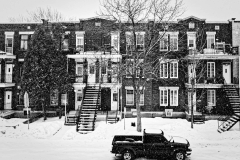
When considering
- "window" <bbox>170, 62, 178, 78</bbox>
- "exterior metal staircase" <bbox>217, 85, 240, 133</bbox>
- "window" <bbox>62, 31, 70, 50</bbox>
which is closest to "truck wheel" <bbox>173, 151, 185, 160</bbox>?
"exterior metal staircase" <bbox>217, 85, 240, 133</bbox>

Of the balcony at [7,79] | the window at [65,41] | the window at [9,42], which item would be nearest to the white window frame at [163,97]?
the window at [65,41]

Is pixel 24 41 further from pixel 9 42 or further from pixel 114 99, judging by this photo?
pixel 114 99

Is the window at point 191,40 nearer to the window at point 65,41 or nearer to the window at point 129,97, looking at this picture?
the window at point 129,97

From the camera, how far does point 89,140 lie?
17.5 metres

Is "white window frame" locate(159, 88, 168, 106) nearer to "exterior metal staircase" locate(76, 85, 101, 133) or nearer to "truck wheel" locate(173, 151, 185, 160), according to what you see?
"exterior metal staircase" locate(76, 85, 101, 133)

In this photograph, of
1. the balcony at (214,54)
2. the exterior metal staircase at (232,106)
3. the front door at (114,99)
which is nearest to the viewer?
the exterior metal staircase at (232,106)

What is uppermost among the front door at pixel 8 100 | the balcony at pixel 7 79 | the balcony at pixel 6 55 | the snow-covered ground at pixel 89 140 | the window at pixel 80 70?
the balcony at pixel 6 55

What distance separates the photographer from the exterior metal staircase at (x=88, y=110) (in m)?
20.0

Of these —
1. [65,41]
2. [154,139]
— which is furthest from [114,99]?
[154,139]

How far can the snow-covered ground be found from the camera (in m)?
14.0

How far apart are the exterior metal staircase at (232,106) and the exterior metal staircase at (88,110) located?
10.5 metres

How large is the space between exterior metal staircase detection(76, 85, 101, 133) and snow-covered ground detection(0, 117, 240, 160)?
0.73m

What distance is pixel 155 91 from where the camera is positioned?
1057 inches

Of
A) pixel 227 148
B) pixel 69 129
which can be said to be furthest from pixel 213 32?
pixel 69 129
